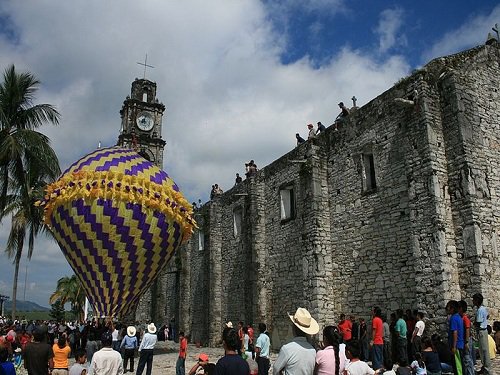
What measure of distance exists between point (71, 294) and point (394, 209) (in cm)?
3896

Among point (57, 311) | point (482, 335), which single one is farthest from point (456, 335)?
point (57, 311)

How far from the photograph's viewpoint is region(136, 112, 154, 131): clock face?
3866cm

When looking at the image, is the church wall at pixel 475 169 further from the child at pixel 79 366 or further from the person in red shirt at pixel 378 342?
the child at pixel 79 366

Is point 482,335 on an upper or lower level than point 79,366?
upper

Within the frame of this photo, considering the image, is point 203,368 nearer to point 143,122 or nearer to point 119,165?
point 119,165

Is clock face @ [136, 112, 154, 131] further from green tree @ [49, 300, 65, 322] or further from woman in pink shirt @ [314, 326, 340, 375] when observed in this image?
woman in pink shirt @ [314, 326, 340, 375]

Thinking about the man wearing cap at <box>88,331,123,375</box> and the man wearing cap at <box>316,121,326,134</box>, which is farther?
the man wearing cap at <box>316,121,326,134</box>

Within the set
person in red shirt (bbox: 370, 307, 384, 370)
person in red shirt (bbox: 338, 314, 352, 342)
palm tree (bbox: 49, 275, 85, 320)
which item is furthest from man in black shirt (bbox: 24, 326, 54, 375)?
palm tree (bbox: 49, 275, 85, 320)

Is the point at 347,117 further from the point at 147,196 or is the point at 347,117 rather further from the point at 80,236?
the point at 80,236

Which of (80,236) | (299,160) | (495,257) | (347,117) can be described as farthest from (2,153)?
(495,257)

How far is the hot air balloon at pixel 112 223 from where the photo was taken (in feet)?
46.0

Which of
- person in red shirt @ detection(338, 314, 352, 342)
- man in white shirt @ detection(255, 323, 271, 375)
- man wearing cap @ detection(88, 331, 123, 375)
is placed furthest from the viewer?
person in red shirt @ detection(338, 314, 352, 342)

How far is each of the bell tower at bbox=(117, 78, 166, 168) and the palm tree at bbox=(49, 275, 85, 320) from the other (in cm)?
1548

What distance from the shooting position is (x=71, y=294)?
44.6 m
